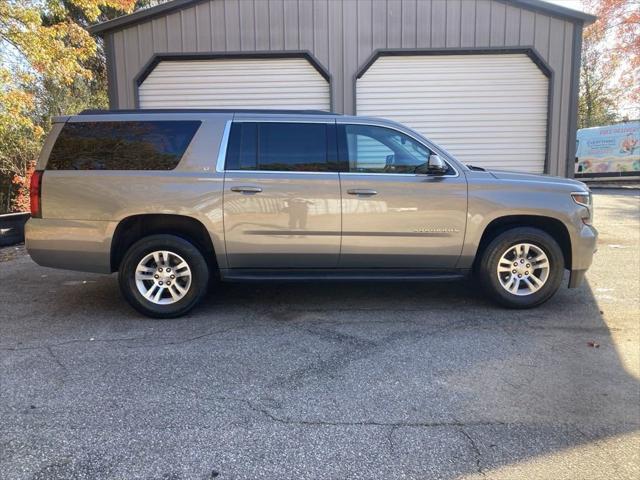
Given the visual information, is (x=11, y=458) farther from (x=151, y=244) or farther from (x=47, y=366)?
(x=151, y=244)

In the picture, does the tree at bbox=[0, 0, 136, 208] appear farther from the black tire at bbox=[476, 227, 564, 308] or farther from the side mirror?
the black tire at bbox=[476, 227, 564, 308]

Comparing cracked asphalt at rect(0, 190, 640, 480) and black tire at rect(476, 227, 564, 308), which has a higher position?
black tire at rect(476, 227, 564, 308)

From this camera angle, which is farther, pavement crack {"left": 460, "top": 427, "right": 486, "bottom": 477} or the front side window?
the front side window

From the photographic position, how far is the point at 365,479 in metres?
2.59

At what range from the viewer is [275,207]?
16.4 feet

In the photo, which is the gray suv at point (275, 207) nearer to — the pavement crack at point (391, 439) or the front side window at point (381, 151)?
the front side window at point (381, 151)

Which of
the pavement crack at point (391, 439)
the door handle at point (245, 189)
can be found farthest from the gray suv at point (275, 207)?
the pavement crack at point (391, 439)

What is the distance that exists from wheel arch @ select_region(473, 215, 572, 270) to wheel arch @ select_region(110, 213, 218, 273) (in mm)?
2737

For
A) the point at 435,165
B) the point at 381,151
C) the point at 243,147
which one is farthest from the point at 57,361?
the point at 435,165

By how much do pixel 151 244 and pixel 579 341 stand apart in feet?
13.1

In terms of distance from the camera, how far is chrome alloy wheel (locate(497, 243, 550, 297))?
5246 mm

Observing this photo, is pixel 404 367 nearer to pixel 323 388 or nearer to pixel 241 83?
pixel 323 388

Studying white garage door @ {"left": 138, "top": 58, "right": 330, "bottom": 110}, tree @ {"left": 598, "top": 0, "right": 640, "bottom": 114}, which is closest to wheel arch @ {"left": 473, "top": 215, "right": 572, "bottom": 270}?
white garage door @ {"left": 138, "top": 58, "right": 330, "bottom": 110}

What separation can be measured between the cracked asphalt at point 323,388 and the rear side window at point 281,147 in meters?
1.48
